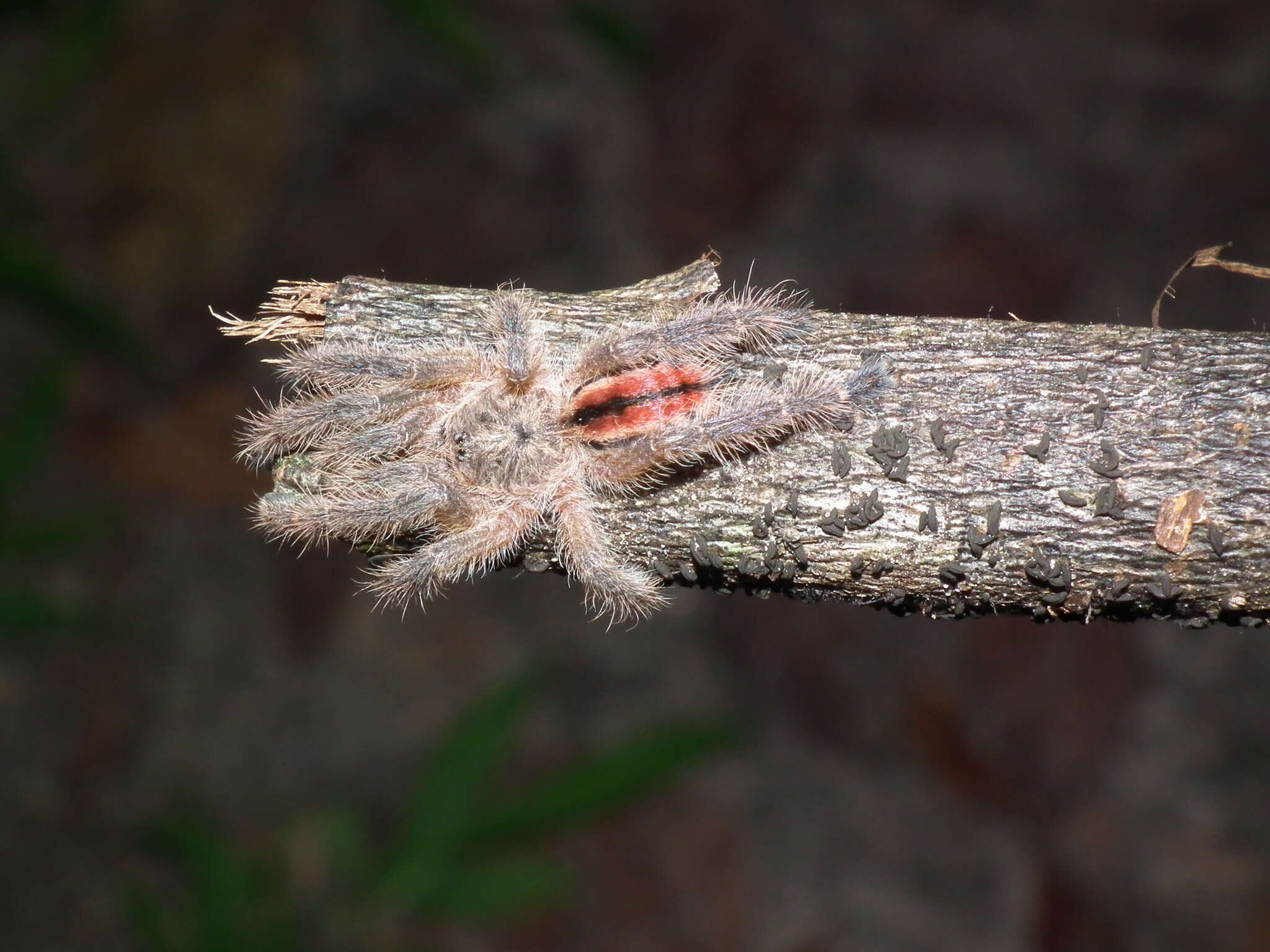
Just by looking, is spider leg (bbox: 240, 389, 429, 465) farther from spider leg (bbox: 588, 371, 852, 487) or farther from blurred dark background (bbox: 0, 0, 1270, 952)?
blurred dark background (bbox: 0, 0, 1270, 952)

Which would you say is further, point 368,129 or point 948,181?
point 368,129

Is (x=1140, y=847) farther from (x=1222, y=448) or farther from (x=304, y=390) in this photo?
(x=304, y=390)

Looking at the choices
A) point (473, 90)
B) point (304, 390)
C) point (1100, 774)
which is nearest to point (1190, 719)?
point (1100, 774)

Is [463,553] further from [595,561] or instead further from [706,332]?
[706,332]

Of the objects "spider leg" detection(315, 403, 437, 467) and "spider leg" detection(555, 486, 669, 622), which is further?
"spider leg" detection(315, 403, 437, 467)

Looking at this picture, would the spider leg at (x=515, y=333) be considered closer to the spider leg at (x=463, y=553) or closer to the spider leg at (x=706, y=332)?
the spider leg at (x=706, y=332)

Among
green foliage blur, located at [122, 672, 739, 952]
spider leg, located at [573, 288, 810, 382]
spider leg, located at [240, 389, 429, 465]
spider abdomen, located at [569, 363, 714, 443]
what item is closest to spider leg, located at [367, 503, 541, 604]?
spider abdomen, located at [569, 363, 714, 443]

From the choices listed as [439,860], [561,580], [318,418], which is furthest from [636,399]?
[561,580]
